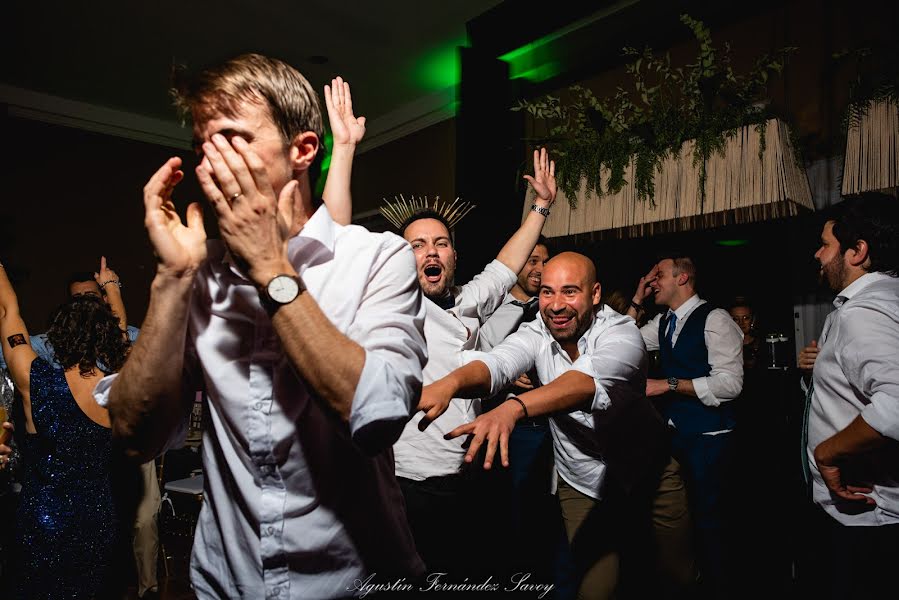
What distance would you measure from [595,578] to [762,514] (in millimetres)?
1533

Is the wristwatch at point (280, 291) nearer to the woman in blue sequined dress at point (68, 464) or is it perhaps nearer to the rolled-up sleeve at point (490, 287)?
the rolled-up sleeve at point (490, 287)

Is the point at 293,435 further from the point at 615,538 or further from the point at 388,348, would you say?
the point at 615,538

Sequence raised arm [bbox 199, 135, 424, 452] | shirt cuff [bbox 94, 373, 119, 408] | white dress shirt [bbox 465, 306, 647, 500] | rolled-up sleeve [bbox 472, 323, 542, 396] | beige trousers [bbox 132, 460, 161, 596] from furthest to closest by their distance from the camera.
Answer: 1. beige trousers [bbox 132, 460, 161, 596]
2. white dress shirt [bbox 465, 306, 647, 500]
3. rolled-up sleeve [bbox 472, 323, 542, 396]
4. shirt cuff [bbox 94, 373, 119, 408]
5. raised arm [bbox 199, 135, 424, 452]

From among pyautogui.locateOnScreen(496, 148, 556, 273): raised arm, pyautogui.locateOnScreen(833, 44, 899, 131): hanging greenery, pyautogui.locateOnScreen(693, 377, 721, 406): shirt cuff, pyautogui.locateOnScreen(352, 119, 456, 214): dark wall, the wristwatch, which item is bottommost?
pyautogui.locateOnScreen(693, 377, 721, 406): shirt cuff

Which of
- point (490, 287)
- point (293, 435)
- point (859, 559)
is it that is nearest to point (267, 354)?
point (293, 435)

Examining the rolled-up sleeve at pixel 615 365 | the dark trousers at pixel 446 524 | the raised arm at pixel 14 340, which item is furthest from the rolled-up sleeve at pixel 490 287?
the raised arm at pixel 14 340

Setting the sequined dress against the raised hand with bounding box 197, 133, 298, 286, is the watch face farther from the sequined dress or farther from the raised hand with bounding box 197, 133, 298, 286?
the sequined dress

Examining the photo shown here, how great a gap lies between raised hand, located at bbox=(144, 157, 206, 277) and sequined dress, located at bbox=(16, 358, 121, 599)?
2070 mm

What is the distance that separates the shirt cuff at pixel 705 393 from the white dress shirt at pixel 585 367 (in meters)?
0.84

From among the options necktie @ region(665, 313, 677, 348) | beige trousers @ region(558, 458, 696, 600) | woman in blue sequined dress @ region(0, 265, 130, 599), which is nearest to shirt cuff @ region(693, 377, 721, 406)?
necktie @ region(665, 313, 677, 348)

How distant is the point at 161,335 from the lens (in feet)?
3.02

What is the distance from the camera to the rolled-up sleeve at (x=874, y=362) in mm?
1823

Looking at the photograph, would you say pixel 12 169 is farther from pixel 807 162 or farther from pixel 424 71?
pixel 807 162

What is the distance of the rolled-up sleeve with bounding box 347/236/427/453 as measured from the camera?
32.3 inches
